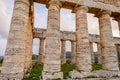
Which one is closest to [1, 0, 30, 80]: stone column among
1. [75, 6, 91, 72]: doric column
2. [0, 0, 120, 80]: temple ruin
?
[0, 0, 120, 80]: temple ruin

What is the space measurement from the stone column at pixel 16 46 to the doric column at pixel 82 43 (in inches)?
222

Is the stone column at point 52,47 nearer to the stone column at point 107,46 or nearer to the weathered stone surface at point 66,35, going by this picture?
the stone column at point 107,46

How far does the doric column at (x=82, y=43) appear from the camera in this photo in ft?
41.1

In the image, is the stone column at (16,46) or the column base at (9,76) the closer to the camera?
the column base at (9,76)

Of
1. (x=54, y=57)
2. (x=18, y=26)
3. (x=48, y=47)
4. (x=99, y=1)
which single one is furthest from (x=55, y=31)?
(x=99, y=1)

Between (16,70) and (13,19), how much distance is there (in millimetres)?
4520

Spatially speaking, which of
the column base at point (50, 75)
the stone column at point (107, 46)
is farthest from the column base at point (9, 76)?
the stone column at point (107, 46)

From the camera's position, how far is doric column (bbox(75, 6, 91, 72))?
41.1 feet

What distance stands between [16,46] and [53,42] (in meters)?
3.39

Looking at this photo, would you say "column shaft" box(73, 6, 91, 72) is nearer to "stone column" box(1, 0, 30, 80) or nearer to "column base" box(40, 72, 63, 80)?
"column base" box(40, 72, 63, 80)

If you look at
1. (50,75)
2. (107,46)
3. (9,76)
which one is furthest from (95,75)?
(9,76)

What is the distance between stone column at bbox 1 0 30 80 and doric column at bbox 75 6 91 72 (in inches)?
222

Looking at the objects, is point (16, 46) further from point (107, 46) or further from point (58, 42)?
point (107, 46)

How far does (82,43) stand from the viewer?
13.1 meters
